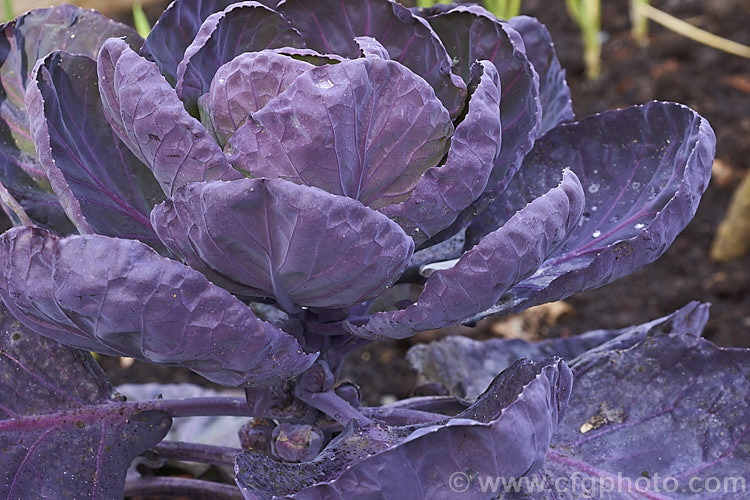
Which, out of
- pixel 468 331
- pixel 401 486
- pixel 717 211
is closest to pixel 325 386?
pixel 401 486

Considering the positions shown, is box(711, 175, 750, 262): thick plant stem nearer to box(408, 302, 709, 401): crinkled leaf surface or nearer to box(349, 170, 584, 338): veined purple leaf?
box(408, 302, 709, 401): crinkled leaf surface

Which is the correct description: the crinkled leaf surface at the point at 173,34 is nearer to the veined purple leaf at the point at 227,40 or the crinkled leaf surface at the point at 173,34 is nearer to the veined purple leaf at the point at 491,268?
the veined purple leaf at the point at 227,40

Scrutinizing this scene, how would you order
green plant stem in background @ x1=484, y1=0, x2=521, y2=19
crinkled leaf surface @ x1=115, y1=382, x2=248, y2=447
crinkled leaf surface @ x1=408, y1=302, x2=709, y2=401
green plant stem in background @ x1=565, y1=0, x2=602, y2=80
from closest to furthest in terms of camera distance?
crinkled leaf surface @ x1=408, y1=302, x2=709, y2=401 < crinkled leaf surface @ x1=115, y1=382, x2=248, y2=447 < green plant stem in background @ x1=484, y1=0, x2=521, y2=19 < green plant stem in background @ x1=565, y1=0, x2=602, y2=80

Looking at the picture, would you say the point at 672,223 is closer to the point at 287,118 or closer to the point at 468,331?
the point at 287,118

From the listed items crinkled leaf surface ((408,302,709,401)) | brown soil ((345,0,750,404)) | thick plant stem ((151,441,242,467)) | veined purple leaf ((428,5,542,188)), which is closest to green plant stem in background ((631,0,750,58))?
brown soil ((345,0,750,404))

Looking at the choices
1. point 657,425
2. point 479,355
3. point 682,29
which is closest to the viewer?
point 657,425

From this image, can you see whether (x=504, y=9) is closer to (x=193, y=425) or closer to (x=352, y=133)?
(x=193, y=425)

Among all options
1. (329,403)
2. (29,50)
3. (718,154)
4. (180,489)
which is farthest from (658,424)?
(718,154)
